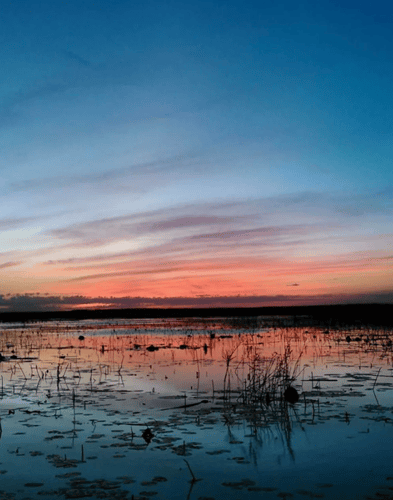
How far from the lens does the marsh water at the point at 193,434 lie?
7.45 m

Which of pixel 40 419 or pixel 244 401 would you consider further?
pixel 244 401

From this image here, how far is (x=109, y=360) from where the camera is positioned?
22422mm

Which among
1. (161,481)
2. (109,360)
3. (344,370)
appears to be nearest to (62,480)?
(161,481)

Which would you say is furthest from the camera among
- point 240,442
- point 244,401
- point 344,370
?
point 344,370

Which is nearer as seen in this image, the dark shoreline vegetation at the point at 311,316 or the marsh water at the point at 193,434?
the marsh water at the point at 193,434

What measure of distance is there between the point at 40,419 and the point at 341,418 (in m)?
6.26

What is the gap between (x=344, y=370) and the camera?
703 inches

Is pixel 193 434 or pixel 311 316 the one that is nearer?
pixel 193 434

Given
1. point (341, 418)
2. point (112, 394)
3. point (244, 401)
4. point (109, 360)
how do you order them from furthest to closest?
1. point (109, 360)
2. point (112, 394)
3. point (244, 401)
4. point (341, 418)

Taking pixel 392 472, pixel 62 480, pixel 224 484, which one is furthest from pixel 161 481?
pixel 392 472

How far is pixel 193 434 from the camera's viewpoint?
32.8 feet

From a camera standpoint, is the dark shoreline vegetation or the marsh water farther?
the dark shoreline vegetation

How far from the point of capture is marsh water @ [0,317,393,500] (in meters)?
7.45

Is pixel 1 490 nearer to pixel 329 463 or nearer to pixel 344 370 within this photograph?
pixel 329 463
